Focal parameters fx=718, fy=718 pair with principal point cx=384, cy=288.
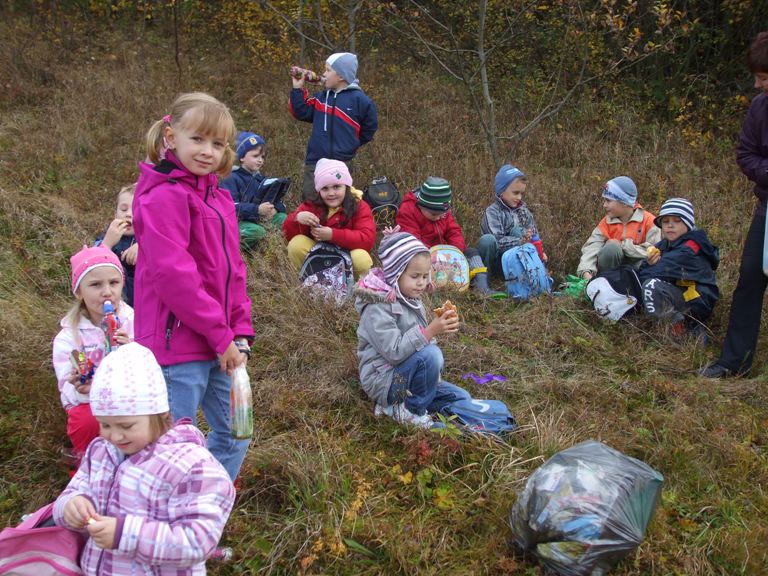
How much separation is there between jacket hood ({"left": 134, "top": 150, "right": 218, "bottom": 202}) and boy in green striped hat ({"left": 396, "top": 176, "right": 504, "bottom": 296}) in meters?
3.60

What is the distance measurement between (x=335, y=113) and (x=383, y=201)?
3.18 ft

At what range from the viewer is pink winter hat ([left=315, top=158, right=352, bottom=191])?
5.75 metres

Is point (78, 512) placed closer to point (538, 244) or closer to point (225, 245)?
point (225, 245)

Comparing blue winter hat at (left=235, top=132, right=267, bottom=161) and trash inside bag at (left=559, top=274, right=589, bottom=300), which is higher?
blue winter hat at (left=235, top=132, right=267, bottom=161)

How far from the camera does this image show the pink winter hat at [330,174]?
18.9 feet

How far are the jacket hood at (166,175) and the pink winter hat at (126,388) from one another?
790 mm

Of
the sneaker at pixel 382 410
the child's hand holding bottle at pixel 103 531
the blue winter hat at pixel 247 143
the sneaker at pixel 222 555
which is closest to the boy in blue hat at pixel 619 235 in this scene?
the sneaker at pixel 382 410

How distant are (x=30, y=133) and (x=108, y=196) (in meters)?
2.05

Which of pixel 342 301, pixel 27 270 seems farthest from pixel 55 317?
pixel 342 301

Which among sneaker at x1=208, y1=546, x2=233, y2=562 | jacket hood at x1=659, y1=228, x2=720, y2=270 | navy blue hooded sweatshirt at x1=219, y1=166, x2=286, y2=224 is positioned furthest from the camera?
navy blue hooded sweatshirt at x1=219, y1=166, x2=286, y2=224

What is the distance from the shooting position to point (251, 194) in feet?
22.4

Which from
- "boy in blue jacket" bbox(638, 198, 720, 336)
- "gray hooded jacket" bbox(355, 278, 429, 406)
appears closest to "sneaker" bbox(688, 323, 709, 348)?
"boy in blue jacket" bbox(638, 198, 720, 336)

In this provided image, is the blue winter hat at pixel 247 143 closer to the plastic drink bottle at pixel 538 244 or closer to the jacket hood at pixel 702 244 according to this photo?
the plastic drink bottle at pixel 538 244

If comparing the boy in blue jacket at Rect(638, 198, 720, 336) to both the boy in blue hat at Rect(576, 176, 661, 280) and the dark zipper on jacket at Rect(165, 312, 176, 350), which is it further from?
the dark zipper on jacket at Rect(165, 312, 176, 350)
